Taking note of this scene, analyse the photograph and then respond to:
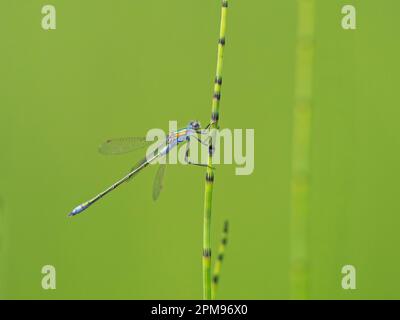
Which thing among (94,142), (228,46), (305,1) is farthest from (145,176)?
(305,1)

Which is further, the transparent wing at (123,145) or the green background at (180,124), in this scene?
the green background at (180,124)

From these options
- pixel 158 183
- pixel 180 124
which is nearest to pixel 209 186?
pixel 158 183

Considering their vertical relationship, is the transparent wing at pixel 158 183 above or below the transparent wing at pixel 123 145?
below

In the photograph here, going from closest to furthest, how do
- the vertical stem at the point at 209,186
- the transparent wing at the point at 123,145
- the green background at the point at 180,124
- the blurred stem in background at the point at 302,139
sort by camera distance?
1. the vertical stem at the point at 209,186
2. the blurred stem in background at the point at 302,139
3. the transparent wing at the point at 123,145
4. the green background at the point at 180,124

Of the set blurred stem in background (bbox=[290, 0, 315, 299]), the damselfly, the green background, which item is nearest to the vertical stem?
blurred stem in background (bbox=[290, 0, 315, 299])

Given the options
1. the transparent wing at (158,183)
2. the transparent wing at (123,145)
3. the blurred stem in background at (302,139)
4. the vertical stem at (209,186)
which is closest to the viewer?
the vertical stem at (209,186)

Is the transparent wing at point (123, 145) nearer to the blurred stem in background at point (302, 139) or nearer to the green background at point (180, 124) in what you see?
the green background at point (180, 124)

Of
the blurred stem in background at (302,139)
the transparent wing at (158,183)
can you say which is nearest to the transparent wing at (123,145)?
the transparent wing at (158,183)

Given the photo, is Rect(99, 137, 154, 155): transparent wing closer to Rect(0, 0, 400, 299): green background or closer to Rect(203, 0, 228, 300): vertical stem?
Rect(0, 0, 400, 299): green background
